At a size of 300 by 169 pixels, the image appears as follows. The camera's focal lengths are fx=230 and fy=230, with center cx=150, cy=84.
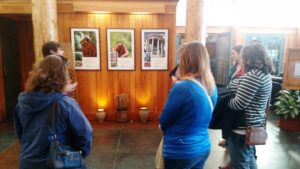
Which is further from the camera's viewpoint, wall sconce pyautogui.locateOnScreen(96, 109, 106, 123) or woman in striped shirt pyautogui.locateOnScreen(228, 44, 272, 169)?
wall sconce pyautogui.locateOnScreen(96, 109, 106, 123)

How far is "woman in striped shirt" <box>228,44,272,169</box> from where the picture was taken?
1.81 meters

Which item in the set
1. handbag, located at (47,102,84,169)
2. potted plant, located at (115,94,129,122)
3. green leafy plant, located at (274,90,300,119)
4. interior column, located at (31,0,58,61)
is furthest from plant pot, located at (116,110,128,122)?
handbag, located at (47,102,84,169)

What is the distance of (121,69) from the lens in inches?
193

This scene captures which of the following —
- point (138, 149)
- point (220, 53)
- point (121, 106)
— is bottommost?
point (138, 149)

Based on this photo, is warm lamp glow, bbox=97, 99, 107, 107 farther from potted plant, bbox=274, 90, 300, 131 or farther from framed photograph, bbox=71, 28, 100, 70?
potted plant, bbox=274, 90, 300, 131

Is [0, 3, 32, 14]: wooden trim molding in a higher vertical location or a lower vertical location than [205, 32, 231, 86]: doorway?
higher

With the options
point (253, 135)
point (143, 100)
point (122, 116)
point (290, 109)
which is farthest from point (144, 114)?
point (253, 135)

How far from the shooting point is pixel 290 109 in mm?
4406

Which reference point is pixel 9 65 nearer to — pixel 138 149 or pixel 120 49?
pixel 120 49

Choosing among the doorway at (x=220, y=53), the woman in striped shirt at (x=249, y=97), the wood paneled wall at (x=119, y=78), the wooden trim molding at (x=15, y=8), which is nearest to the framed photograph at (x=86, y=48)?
the wood paneled wall at (x=119, y=78)

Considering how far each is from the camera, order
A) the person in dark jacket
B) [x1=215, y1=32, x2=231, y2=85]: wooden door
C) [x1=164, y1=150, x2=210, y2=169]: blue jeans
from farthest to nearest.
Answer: [x1=215, y1=32, x2=231, y2=85]: wooden door, [x1=164, y1=150, x2=210, y2=169]: blue jeans, the person in dark jacket

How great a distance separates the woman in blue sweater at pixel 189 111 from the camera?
1.39m

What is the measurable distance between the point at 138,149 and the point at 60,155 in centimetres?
232

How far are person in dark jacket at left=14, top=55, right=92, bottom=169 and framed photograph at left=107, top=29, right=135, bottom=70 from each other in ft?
11.3
